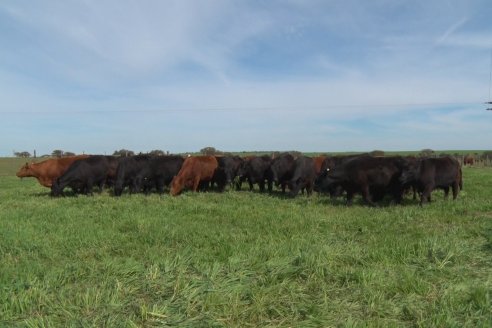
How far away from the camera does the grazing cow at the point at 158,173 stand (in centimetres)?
1636

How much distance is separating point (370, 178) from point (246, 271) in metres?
8.34

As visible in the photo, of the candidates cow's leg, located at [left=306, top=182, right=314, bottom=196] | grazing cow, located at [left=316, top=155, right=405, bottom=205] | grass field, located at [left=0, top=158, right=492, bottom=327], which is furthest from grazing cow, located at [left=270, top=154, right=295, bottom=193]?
grass field, located at [left=0, top=158, right=492, bottom=327]

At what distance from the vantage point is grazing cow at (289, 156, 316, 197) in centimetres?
1562

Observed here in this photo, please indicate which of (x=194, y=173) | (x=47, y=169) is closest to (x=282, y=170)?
(x=194, y=173)

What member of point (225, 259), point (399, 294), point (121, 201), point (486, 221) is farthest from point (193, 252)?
point (121, 201)

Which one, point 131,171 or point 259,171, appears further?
point 259,171

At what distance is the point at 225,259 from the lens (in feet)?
20.6

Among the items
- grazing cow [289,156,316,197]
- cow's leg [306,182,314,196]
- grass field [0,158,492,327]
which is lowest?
grass field [0,158,492,327]

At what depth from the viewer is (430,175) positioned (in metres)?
12.8

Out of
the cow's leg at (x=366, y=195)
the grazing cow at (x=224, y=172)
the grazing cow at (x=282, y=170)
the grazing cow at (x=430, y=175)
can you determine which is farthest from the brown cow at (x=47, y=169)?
the grazing cow at (x=430, y=175)

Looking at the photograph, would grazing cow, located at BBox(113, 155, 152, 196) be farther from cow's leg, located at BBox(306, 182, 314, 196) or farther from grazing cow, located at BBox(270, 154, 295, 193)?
cow's leg, located at BBox(306, 182, 314, 196)

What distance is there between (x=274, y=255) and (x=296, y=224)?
2.84 metres

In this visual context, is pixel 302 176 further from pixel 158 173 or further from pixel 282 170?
pixel 158 173

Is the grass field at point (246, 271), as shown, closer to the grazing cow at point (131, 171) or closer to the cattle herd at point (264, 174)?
the cattle herd at point (264, 174)
